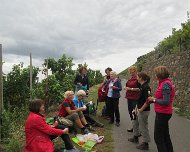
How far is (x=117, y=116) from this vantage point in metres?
10.1

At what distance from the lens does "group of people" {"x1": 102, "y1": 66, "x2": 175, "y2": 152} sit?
627 centimetres

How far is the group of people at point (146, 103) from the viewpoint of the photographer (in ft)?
20.6

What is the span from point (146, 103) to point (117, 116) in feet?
10.2

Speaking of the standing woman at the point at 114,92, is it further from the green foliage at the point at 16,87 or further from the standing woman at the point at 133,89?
the green foliage at the point at 16,87

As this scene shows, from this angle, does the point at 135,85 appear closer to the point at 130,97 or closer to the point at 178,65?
the point at 130,97

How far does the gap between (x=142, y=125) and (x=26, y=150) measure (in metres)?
2.63

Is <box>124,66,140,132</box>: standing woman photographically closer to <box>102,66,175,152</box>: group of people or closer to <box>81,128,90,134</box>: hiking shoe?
<box>102,66,175,152</box>: group of people

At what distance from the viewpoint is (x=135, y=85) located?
8.72 meters

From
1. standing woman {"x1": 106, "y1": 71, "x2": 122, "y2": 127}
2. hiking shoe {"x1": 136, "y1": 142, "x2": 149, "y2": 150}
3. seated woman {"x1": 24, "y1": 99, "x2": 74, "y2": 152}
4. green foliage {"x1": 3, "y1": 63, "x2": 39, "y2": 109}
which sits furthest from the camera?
green foliage {"x1": 3, "y1": 63, "x2": 39, "y2": 109}

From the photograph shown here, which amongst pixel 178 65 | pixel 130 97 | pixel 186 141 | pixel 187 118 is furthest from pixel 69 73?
pixel 186 141

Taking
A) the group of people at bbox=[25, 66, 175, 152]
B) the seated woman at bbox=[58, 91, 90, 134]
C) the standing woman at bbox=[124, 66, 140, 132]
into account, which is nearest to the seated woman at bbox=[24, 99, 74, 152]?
the group of people at bbox=[25, 66, 175, 152]

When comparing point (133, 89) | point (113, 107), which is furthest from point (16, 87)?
point (133, 89)

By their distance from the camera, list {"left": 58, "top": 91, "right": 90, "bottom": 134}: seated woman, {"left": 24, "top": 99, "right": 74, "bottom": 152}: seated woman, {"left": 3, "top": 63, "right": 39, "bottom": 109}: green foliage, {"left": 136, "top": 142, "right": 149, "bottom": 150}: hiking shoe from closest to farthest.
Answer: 1. {"left": 24, "top": 99, "right": 74, "bottom": 152}: seated woman
2. {"left": 136, "top": 142, "right": 149, "bottom": 150}: hiking shoe
3. {"left": 58, "top": 91, "right": 90, "bottom": 134}: seated woman
4. {"left": 3, "top": 63, "right": 39, "bottom": 109}: green foliage

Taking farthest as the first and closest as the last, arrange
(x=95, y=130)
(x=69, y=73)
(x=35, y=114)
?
(x=69, y=73), (x=95, y=130), (x=35, y=114)
